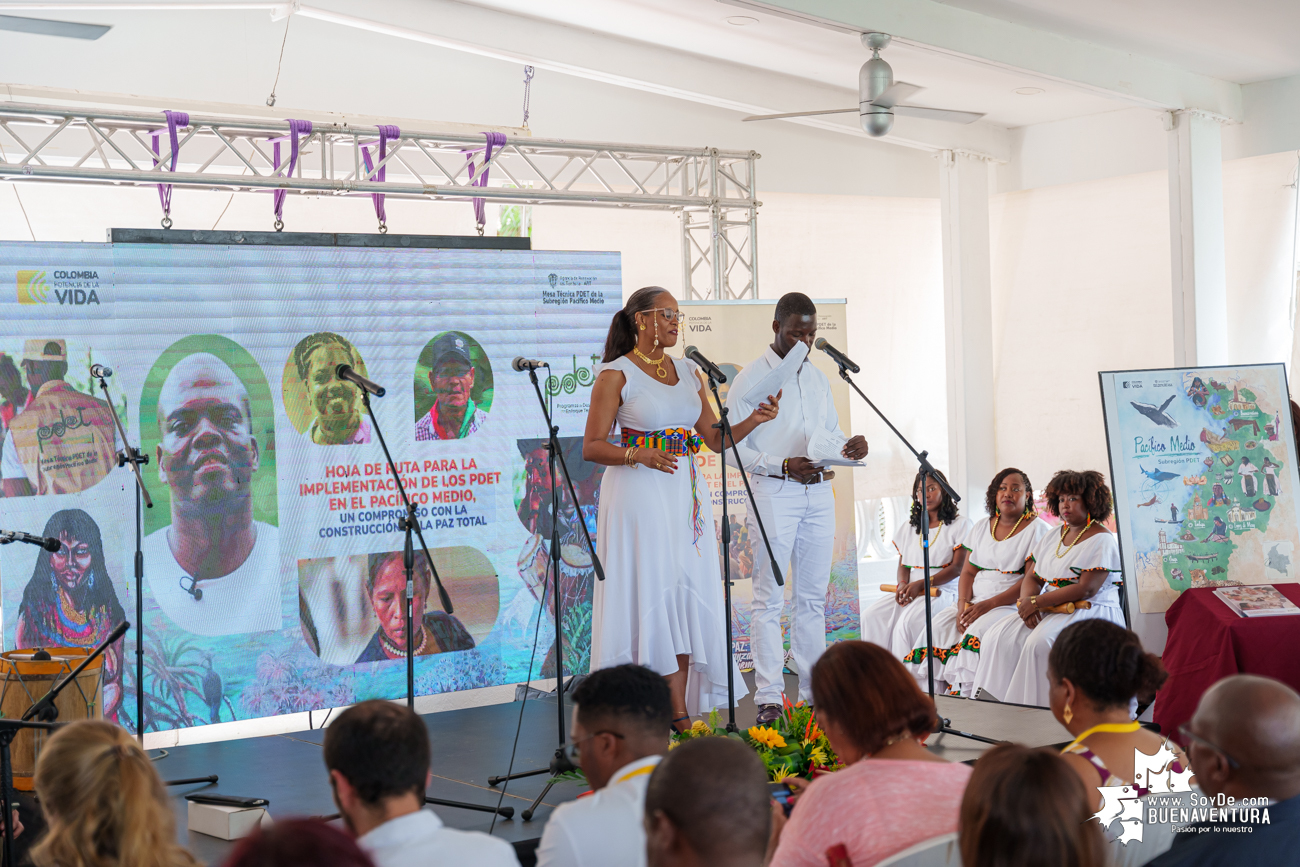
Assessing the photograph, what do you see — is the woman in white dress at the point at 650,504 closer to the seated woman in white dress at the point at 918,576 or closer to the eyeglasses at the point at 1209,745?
the eyeglasses at the point at 1209,745

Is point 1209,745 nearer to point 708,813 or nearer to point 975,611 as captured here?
point 708,813

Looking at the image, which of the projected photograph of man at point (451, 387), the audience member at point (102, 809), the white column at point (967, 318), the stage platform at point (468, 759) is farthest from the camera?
the white column at point (967, 318)

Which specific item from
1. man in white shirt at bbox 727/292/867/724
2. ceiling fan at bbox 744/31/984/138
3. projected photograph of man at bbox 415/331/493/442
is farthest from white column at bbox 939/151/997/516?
projected photograph of man at bbox 415/331/493/442

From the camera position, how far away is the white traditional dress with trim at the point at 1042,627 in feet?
18.1

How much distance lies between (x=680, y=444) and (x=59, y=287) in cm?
274

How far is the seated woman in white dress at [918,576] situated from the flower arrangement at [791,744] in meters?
2.43

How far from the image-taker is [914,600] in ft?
21.6

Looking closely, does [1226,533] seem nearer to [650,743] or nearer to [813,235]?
[650,743]

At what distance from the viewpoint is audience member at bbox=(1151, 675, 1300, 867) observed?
191cm

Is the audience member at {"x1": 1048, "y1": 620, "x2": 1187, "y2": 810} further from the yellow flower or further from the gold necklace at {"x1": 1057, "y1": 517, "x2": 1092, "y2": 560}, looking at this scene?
the gold necklace at {"x1": 1057, "y1": 517, "x2": 1092, "y2": 560}

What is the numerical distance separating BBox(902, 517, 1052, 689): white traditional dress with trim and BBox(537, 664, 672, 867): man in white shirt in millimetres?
4095

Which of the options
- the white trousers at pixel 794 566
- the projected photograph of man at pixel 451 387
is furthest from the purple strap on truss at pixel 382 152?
the white trousers at pixel 794 566

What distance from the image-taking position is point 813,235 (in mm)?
9719

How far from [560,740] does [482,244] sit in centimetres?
243
